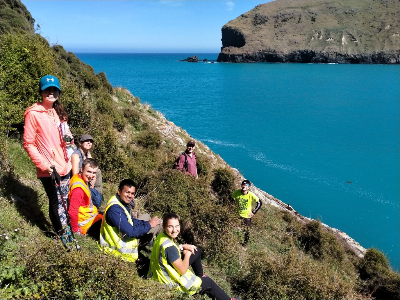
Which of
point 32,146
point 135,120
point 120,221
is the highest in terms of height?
point 32,146

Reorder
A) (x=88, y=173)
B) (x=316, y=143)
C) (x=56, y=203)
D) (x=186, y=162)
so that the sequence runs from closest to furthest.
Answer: (x=56, y=203) → (x=88, y=173) → (x=186, y=162) → (x=316, y=143)

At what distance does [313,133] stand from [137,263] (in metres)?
38.2

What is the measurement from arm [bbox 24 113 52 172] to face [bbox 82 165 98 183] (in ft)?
2.32

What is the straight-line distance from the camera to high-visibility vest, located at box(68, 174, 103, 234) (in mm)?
4871

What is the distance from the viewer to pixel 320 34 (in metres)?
152

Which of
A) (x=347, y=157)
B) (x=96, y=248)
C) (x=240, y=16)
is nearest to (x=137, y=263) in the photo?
(x=96, y=248)

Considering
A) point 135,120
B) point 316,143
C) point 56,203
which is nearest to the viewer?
point 56,203

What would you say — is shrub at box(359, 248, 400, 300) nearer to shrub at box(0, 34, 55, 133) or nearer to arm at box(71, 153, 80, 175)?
arm at box(71, 153, 80, 175)

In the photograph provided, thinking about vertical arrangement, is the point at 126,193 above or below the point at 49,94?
below

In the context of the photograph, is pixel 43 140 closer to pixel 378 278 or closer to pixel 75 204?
pixel 75 204

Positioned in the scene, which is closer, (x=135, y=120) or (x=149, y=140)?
(x=149, y=140)

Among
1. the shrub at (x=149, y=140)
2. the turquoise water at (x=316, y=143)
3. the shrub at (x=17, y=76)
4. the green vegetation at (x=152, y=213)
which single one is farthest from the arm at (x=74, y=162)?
the turquoise water at (x=316, y=143)

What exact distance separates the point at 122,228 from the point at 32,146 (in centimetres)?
183

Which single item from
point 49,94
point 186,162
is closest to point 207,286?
point 49,94
